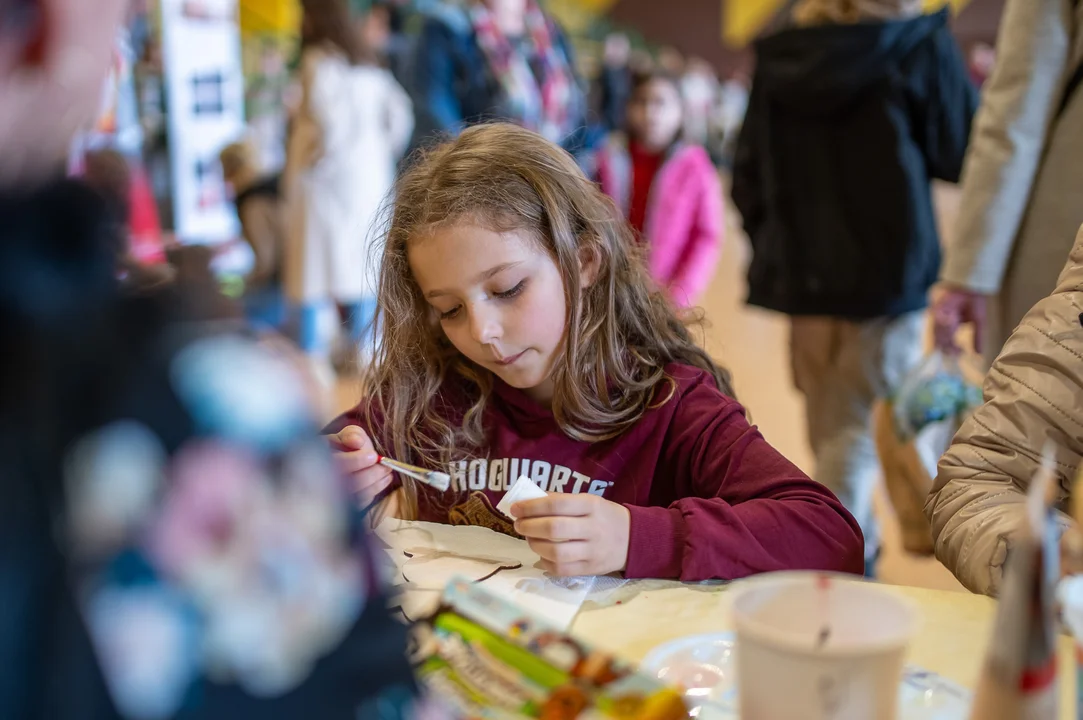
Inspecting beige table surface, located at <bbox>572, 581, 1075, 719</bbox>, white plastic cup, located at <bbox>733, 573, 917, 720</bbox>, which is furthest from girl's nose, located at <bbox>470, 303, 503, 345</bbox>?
white plastic cup, located at <bbox>733, 573, 917, 720</bbox>

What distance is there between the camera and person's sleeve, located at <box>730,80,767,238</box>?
94.4 inches

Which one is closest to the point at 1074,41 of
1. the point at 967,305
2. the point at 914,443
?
the point at 967,305

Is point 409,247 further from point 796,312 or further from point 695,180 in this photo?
point 695,180

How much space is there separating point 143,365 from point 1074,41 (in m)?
1.62

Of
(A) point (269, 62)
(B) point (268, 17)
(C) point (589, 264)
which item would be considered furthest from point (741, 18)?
(C) point (589, 264)

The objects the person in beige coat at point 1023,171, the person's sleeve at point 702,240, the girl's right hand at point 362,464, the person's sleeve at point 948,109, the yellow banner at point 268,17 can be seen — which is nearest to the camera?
the girl's right hand at point 362,464

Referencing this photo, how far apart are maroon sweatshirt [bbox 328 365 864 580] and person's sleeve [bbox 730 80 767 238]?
1.26m

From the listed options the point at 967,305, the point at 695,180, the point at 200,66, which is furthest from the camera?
the point at 200,66

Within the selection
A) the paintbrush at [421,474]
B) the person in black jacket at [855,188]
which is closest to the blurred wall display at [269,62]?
the person in black jacket at [855,188]

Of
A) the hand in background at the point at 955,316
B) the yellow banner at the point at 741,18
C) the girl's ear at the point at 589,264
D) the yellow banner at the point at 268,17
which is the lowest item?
the hand in background at the point at 955,316

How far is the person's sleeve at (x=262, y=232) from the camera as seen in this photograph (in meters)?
4.07

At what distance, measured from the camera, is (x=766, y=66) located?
2.26m

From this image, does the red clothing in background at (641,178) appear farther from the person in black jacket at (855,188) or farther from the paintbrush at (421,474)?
the paintbrush at (421,474)

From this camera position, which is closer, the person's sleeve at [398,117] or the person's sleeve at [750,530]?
the person's sleeve at [750,530]
